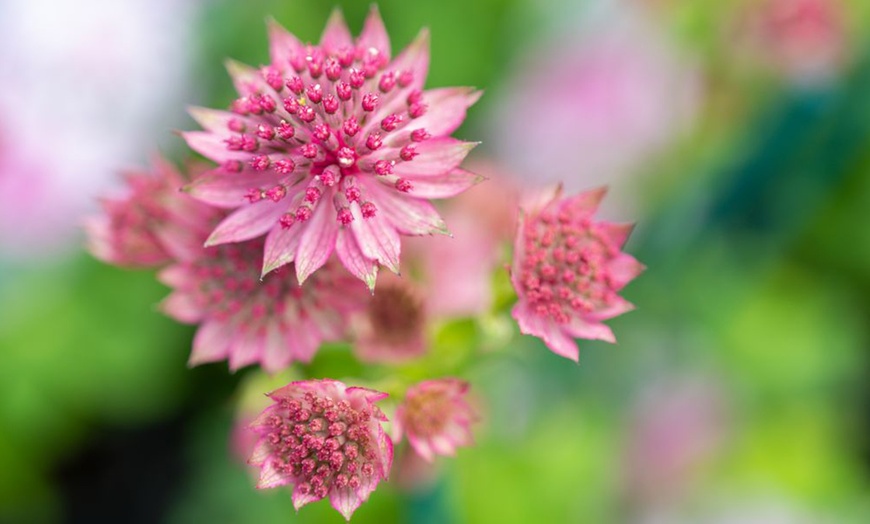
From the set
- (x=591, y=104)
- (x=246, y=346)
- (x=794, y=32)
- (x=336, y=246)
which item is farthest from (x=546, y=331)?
(x=591, y=104)

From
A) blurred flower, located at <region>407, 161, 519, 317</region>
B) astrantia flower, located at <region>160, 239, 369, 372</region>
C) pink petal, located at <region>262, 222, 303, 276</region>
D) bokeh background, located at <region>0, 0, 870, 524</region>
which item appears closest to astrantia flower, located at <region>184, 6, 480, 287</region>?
pink petal, located at <region>262, 222, 303, 276</region>

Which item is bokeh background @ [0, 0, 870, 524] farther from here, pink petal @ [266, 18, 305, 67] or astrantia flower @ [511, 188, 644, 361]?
pink petal @ [266, 18, 305, 67]

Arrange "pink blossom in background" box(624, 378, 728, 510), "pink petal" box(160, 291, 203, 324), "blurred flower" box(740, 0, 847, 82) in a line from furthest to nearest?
"pink blossom in background" box(624, 378, 728, 510) < "blurred flower" box(740, 0, 847, 82) < "pink petal" box(160, 291, 203, 324)

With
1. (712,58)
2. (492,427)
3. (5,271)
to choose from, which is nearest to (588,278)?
(492,427)

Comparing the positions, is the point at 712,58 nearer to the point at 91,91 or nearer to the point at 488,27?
the point at 488,27

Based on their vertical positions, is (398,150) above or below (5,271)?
above

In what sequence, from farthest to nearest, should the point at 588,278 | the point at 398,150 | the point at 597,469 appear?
1. the point at 597,469
2. the point at 588,278
3. the point at 398,150

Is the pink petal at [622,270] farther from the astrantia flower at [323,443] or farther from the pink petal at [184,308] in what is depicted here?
the pink petal at [184,308]
